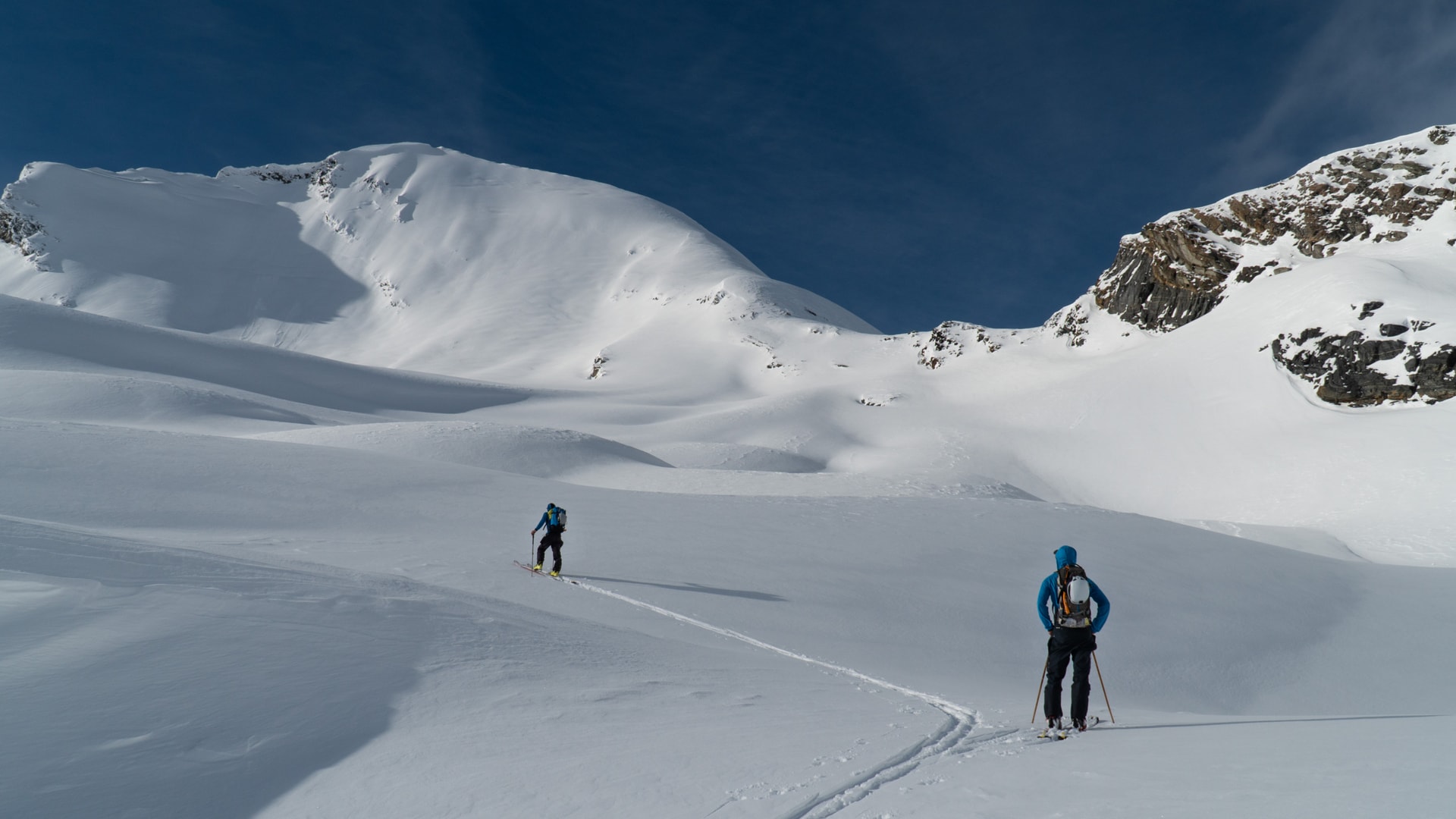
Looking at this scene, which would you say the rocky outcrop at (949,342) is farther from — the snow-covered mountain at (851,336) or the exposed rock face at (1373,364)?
the exposed rock face at (1373,364)

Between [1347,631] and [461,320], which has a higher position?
[461,320]

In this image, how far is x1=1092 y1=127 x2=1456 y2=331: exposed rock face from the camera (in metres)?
59.8

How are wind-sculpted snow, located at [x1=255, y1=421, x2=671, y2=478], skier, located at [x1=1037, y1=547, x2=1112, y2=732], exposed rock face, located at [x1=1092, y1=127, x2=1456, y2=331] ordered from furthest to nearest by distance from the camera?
1. exposed rock face, located at [x1=1092, y1=127, x2=1456, y2=331]
2. wind-sculpted snow, located at [x1=255, y1=421, x2=671, y2=478]
3. skier, located at [x1=1037, y1=547, x2=1112, y2=732]

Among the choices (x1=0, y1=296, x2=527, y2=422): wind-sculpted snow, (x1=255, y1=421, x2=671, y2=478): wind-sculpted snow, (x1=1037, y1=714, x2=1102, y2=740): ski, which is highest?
(x1=0, y1=296, x2=527, y2=422): wind-sculpted snow

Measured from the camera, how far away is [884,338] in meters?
94.0

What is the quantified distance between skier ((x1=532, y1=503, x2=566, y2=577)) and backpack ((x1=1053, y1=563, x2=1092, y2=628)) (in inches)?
334

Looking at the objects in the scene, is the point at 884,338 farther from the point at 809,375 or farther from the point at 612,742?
the point at 612,742

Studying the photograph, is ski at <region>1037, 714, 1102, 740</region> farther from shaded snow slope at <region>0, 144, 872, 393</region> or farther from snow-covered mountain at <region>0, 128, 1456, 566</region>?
shaded snow slope at <region>0, 144, 872, 393</region>

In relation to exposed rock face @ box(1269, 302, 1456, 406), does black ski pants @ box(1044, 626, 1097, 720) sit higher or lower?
lower

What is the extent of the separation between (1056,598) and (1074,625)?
27 cm

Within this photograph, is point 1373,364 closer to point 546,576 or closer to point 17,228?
point 546,576

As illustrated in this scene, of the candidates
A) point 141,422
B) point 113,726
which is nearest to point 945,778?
point 113,726

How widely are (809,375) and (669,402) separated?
18.6m

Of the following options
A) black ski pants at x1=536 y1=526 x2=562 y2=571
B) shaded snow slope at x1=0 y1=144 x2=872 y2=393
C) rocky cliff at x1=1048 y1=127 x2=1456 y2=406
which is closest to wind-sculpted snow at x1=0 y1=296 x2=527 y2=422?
black ski pants at x1=536 y1=526 x2=562 y2=571
